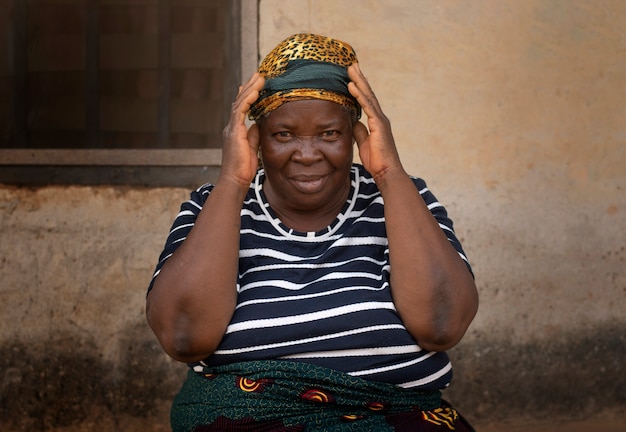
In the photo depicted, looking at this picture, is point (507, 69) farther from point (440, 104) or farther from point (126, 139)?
point (126, 139)

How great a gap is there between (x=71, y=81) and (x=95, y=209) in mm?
702

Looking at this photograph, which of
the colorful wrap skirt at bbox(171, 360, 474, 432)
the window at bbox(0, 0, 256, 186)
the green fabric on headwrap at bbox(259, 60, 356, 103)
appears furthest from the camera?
the window at bbox(0, 0, 256, 186)

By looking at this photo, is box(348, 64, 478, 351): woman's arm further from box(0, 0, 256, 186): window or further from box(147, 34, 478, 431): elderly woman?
box(0, 0, 256, 186): window

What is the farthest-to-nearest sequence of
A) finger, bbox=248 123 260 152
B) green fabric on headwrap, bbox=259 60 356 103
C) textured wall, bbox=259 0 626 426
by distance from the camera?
textured wall, bbox=259 0 626 426
finger, bbox=248 123 260 152
green fabric on headwrap, bbox=259 60 356 103

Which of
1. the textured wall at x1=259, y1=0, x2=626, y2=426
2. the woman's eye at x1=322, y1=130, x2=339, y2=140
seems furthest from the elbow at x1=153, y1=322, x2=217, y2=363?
the textured wall at x1=259, y1=0, x2=626, y2=426

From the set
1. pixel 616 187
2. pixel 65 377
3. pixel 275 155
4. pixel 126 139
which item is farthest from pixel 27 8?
pixel 616 187

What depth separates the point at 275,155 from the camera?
2670 mm

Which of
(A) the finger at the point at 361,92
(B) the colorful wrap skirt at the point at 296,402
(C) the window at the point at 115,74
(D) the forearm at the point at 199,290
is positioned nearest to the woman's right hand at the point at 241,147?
(D) the forearm at the point at 199,290

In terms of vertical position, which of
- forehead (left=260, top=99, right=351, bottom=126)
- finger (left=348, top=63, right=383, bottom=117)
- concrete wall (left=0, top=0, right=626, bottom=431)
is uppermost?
finger (left=348, top=63, right=383, bottom=117)

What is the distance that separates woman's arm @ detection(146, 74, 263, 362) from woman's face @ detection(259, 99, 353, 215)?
0.41ft

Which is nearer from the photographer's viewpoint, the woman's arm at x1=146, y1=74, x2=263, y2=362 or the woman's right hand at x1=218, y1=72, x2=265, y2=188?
the woman's arm at x1=146, y1=74, x2=263, y2=362

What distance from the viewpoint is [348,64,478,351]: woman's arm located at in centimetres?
251

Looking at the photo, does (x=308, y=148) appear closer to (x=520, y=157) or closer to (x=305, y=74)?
(x=305, y=74)

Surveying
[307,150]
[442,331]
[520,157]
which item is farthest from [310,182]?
[520,157]
